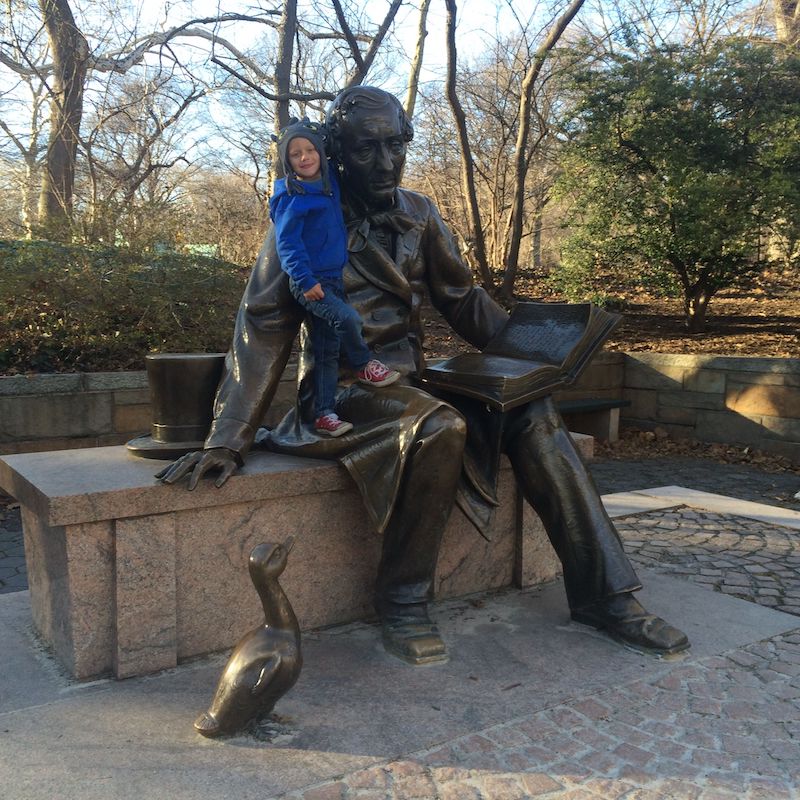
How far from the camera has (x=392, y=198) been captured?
3.31 metres

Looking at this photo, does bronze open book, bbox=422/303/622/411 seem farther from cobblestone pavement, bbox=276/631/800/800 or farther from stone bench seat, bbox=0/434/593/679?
cobblestone pavement, bbox=276/631/800/800

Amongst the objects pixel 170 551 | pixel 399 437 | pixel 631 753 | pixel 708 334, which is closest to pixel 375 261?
pixel 399 437

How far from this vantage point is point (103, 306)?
7.68 meters

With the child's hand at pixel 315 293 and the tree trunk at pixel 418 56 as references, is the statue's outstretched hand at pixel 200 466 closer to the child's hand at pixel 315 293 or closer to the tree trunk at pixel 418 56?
the child's hand at pixel 315 293

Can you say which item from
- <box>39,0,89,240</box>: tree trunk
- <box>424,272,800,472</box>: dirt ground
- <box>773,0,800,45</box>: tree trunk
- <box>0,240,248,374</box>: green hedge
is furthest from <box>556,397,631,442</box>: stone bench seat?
<box>773,0,800,45</box>: tree trunk

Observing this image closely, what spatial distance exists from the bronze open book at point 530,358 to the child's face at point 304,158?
35.8 inches

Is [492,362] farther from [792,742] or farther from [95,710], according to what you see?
[95,710]

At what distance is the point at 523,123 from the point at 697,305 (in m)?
3.45

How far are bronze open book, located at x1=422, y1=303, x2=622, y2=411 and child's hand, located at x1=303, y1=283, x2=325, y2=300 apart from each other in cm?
63

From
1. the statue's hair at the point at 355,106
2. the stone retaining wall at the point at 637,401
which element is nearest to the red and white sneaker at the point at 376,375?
the statue's hair at the point at 355,106

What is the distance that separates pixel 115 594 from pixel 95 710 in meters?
0.36

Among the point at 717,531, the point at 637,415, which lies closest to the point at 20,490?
the point at 717,531

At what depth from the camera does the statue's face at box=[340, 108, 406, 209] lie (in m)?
3.08

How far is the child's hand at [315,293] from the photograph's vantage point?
2910mm
